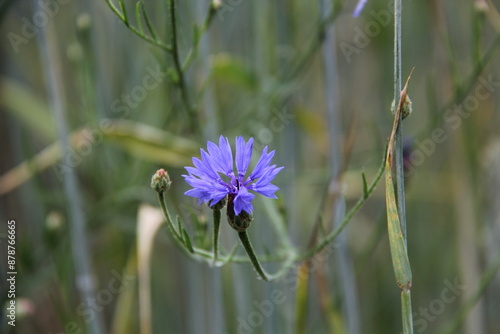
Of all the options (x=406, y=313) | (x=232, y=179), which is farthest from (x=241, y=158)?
(x=406, y=313)

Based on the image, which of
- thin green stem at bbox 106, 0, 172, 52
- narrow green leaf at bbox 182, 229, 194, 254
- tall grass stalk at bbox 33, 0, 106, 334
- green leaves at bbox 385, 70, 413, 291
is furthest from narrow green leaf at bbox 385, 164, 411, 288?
tall grass stalk at bbox 33, 0, 106, 334

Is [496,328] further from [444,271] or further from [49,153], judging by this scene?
[49,153]

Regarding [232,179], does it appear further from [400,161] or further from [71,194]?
[71,194]

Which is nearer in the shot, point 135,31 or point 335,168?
point 135,31

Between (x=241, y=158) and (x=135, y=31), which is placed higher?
(x=135, y=31)

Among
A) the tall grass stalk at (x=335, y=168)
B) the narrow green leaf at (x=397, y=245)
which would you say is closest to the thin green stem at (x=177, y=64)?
the tall grass stalk at (x=335, y=168)

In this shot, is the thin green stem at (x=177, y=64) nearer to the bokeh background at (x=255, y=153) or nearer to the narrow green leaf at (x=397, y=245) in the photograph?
the bokeh background at (x=255, y=153)
